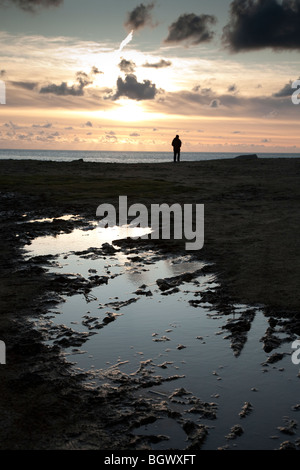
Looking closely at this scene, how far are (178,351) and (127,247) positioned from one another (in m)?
5.73

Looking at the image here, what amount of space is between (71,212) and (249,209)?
19.8 feet

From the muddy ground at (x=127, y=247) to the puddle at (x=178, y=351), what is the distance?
0.53 feet

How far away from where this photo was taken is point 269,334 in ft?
20.3

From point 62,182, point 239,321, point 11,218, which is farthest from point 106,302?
point 62,182

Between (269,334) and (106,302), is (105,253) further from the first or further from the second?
(269,334)

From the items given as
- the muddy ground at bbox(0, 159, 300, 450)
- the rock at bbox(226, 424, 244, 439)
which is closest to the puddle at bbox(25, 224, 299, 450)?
the rock at bbox(226, 424, 244, 439)

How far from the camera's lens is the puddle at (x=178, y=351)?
14.2 ft

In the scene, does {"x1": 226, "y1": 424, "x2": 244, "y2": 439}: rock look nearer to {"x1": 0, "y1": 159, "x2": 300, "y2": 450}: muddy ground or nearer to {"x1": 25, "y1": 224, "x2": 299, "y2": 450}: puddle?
{"x1": 25, "y1": 224, "x2": 299, "y2": 450}: puddle

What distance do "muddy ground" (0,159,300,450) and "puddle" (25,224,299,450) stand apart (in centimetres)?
16

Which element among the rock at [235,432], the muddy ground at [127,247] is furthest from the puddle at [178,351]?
the muddy ground at [127,247]

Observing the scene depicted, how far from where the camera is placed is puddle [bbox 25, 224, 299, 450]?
14.2 ft

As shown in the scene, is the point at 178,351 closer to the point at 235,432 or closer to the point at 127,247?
the point at 235,432

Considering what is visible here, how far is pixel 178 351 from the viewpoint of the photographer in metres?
5.73

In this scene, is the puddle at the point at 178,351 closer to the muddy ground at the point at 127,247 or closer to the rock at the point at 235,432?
the rock at the point at 235,432
